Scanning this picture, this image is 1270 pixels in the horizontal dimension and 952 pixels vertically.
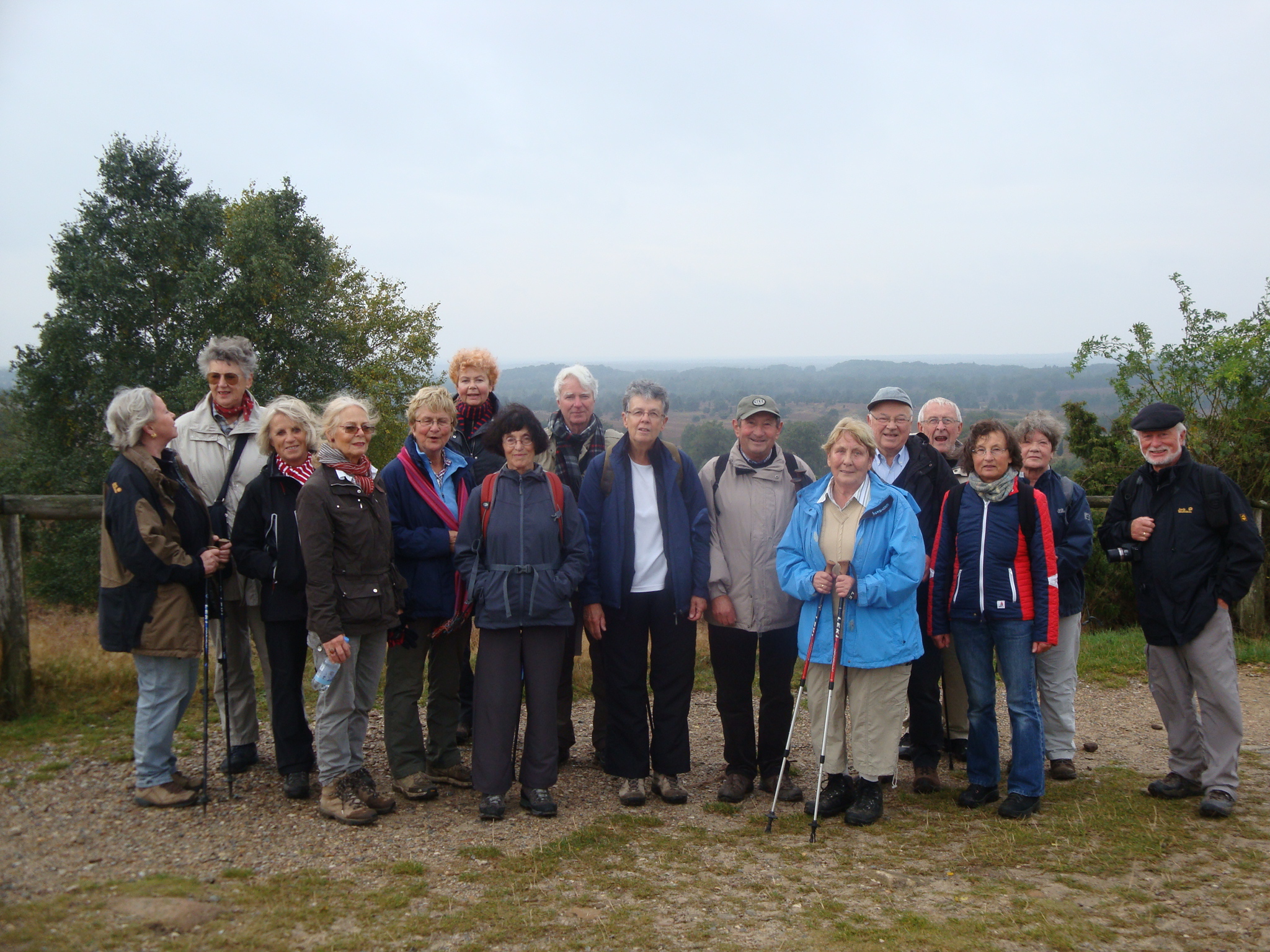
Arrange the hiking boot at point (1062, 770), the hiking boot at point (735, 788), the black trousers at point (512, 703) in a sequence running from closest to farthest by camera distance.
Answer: the black trousers at point (512, 703) → the hiking boot at point (735, 788) → the hiking boot at point (1062, 770)

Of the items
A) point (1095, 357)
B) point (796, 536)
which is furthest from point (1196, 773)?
point (1095, 357)

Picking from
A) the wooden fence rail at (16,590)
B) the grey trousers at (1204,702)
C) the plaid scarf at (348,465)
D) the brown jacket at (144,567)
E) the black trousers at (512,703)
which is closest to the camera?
the brown jacket at (144,567)

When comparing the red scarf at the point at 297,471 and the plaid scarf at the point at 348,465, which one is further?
the red scarf at the point at 297,471

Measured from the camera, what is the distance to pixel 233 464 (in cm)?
490

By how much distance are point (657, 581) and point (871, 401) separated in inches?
65.9

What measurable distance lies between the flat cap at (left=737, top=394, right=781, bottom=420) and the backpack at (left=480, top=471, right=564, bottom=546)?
3.48ft

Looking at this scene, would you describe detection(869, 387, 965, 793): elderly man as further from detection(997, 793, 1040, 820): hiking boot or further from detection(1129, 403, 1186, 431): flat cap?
detection(1129, 403, 1186, 431): flat cap

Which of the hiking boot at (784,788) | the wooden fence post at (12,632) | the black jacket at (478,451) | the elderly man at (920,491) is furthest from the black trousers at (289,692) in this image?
the elderly man at (920,491)

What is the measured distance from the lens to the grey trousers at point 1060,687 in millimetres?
5293

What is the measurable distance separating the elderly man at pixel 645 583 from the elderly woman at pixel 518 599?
24 cm

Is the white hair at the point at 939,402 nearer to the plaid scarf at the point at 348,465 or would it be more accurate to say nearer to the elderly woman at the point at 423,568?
the elderly woman at the point at 423,568

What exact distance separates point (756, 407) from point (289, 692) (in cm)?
285

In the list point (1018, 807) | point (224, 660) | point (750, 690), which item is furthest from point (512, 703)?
point (1018, 807)

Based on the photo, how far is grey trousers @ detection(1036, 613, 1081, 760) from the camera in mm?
5293
